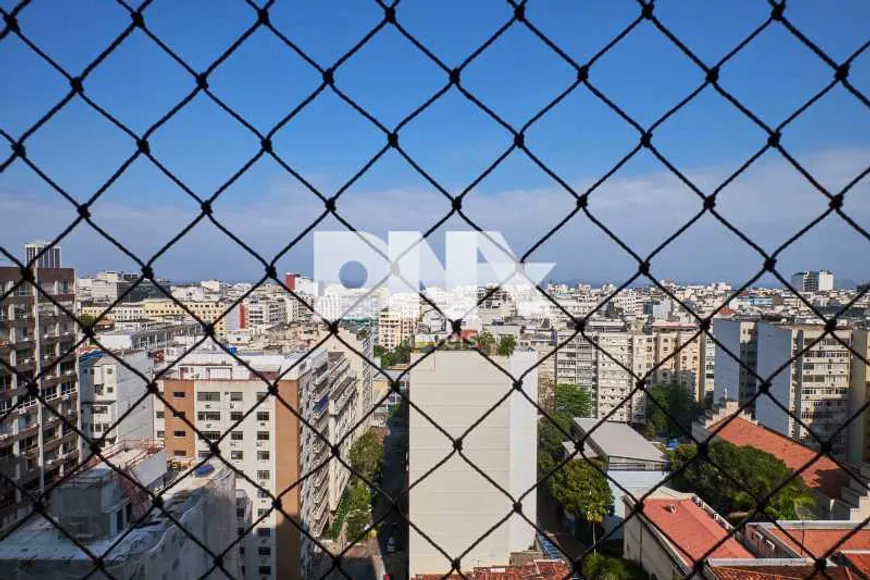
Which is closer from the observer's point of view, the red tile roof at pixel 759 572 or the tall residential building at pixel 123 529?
the tall residential building at pixel 123 529

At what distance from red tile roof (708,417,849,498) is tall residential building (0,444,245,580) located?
671 cm

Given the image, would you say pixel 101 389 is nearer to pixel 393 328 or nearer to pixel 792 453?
pixel 792 453

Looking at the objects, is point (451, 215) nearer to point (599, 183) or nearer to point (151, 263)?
point (599, 183)

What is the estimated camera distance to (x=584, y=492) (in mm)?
7492

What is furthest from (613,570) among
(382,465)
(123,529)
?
(382,465)

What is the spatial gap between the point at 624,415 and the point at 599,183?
604 inches

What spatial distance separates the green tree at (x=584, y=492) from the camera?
24.0 feet

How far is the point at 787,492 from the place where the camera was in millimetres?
6031

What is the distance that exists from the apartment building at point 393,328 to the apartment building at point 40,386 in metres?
16.2

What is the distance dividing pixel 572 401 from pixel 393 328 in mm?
11533

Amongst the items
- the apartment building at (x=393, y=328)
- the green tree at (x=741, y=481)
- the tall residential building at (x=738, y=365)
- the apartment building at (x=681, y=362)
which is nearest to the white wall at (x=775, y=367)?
the tall residential building at (x=738, y=365)

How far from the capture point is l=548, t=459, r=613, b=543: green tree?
7312mm

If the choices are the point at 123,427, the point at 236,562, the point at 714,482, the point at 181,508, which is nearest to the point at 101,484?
the point at 181,508

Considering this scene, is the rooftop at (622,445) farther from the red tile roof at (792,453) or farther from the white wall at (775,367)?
the white wall at (775,367)
